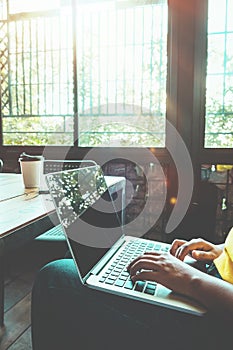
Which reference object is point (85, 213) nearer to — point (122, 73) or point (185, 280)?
point (185, 280)

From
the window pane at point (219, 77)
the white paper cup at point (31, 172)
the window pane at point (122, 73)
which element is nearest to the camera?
the white paper cup at point (31, 172)

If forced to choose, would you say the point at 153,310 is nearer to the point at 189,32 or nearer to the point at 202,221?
the point at 202,221

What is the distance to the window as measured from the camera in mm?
2627

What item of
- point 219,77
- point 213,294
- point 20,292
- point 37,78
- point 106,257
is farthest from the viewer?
point 37,78

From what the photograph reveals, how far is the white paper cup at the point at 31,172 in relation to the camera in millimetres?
1542

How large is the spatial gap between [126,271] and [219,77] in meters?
1.97

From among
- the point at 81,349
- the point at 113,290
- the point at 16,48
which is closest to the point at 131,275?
the point at 113,290

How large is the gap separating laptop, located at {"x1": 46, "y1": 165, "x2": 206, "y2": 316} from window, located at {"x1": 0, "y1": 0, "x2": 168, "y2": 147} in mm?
1503

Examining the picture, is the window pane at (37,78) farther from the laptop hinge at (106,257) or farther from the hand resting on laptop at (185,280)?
the hand resting on laptop at (185,280)

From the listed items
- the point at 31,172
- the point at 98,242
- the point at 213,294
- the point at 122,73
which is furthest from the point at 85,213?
the point at 122,73

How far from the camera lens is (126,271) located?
94 cm

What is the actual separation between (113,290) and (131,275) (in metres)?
0.07

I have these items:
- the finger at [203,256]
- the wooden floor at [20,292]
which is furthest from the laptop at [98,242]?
the wooden floor at [20,292]

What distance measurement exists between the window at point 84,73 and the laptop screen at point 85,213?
149cm
